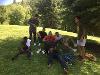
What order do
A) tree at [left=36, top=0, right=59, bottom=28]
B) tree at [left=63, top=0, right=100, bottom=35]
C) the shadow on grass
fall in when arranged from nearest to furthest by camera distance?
the shadow on grass
tree at [left=63, top=0, right=100, bottom=35]
tree at [left=36, top=0, right=59, bottom=28]

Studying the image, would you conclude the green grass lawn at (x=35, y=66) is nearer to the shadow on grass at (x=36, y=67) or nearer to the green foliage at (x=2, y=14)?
the shadow on grass at (x=36, y=67)

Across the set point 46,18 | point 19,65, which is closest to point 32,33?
point 19,65

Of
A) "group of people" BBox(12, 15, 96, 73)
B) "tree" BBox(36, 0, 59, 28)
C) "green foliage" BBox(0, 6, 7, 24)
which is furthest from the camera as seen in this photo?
"green foliage" BBox(0, 6, 7, 24)

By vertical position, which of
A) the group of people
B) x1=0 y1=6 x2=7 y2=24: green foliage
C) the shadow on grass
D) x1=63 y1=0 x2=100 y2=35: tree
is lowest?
x1=0 y1=6 x2=7 y2=24: green foliage

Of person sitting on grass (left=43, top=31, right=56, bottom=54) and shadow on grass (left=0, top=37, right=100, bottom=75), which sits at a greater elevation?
person sitting on grass (left=43, top=31, right=56, bottom=54)

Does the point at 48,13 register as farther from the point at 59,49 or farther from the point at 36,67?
the point at 36,67

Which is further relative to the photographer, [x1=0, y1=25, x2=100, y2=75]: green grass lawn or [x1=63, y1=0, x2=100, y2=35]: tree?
[x1=63, y1=0, x2=100, y2=35]: tree

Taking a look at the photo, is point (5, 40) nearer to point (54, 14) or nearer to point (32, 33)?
point (32, 33)

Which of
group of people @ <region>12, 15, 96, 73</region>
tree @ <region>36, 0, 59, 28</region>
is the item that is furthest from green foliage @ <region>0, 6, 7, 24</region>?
group of people @ <region>12, 15, 96, 73</region>

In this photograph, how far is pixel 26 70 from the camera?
17.4 m

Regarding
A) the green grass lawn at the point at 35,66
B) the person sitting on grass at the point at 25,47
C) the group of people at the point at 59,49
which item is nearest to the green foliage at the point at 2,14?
the green grass lawn at the point at 35,66

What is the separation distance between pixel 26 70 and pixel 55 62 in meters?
2.00

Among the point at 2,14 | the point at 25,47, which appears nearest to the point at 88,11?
the point at 25,47

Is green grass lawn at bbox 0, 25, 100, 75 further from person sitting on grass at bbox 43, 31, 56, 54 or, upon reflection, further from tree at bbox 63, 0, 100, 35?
tree at bbox 63, 0, 100, 35
